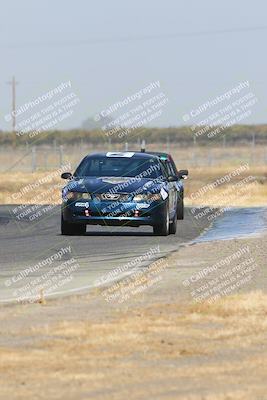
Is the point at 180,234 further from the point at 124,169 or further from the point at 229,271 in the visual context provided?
the point at 229,271

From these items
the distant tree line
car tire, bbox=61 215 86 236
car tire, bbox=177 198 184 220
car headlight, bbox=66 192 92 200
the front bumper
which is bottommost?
the distant tree line

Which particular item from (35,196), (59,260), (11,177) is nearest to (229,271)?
(59,260)

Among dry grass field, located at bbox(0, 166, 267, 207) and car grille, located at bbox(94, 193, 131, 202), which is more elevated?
car grille, located at bbox(94, 193, 131, 202)

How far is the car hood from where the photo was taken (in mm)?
25234

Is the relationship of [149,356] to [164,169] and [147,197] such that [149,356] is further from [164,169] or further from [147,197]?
[164,169]

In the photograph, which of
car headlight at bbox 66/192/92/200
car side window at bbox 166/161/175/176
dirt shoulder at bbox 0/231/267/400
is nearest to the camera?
dirt shoulder at bbox 0/231/267/400

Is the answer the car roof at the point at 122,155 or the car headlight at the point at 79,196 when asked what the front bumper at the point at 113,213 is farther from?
the car roof at the point at 122,155

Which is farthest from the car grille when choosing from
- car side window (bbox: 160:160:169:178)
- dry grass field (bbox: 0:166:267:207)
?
dry grass field (bbox: 0:166:267:207)

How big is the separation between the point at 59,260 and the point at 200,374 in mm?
10477

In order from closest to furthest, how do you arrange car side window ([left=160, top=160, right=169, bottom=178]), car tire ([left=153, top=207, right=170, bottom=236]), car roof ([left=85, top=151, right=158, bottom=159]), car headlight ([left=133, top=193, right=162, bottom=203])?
1. car headlight ([left=133, top=193, right=162, bottom=203])
2. car tire ([left=153, top=207, right=170, bottom=236])
3. car roof ([left=85, top=151, right=158, bottom=159])
4. car side window ([left=160, top=160, right=169, bottom=178])

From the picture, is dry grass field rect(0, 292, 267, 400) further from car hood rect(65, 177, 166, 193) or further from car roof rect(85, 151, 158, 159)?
car roof rect(85, 151, 158, 159)

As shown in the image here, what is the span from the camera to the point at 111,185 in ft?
83.0

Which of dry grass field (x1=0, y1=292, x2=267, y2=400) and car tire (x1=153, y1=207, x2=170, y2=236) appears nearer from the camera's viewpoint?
dry grass field (x1=0, y1=292, x2=267, y2=400)

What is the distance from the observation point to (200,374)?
32.7ft
